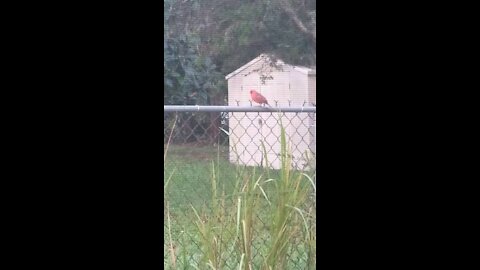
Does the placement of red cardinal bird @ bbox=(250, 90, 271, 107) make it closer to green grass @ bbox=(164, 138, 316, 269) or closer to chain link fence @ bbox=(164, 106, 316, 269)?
chain link fence @ bbox=(164, 106, 316, 269)

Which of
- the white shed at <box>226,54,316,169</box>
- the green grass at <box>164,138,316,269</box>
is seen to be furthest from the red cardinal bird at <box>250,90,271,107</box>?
the green grass at <box>164,138,316,269</box>

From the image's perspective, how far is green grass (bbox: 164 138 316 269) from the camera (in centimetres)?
111

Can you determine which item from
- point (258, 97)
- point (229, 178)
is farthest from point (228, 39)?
point (229, 178)

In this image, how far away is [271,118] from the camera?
3.74 feet

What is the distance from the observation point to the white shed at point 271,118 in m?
1.12

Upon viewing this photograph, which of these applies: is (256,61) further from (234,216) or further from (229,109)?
(234,216)

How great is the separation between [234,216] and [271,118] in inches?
8.5

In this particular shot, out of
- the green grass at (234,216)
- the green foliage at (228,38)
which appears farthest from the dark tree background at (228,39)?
the green grass at (234,216)
